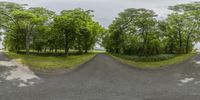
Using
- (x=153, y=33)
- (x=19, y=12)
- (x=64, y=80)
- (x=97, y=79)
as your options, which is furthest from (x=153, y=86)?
(x=153, y=33)

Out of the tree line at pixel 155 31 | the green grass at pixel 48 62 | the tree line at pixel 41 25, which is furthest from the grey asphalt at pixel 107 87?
the tree line at pixel 155 31

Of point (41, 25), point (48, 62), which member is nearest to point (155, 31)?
point (41, 25)

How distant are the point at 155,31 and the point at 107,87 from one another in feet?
81.9

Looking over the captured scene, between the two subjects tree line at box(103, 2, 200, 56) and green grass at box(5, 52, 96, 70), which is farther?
tree line at box(103, 2, 200, 56)

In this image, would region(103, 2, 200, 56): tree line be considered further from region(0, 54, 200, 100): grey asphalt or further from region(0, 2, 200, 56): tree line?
region(0, 54, 200, 100): grey asphalt

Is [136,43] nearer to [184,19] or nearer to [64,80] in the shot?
[184,19]

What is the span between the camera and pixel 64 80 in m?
15.5

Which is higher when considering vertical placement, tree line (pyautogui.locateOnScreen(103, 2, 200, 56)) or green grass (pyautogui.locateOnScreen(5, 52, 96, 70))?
tree line (pyautogui.locateOnScreen(103, 2, 200, 56))

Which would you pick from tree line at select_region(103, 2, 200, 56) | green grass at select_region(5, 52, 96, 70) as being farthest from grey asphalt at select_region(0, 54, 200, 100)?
tree line at select_region(103, 2, 200, 56)

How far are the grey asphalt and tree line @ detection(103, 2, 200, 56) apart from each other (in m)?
17.6

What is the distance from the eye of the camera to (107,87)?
13961 millimetres

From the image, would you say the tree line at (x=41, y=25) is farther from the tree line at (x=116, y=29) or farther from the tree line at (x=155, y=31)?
the tree line at (x=155, y=31)

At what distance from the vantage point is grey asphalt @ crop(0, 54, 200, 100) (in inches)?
460

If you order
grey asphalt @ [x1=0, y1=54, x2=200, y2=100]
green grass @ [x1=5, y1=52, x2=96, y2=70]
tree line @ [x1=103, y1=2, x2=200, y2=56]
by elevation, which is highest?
tree line @ [x1=103, y1=2, x2=200, y2=56]
